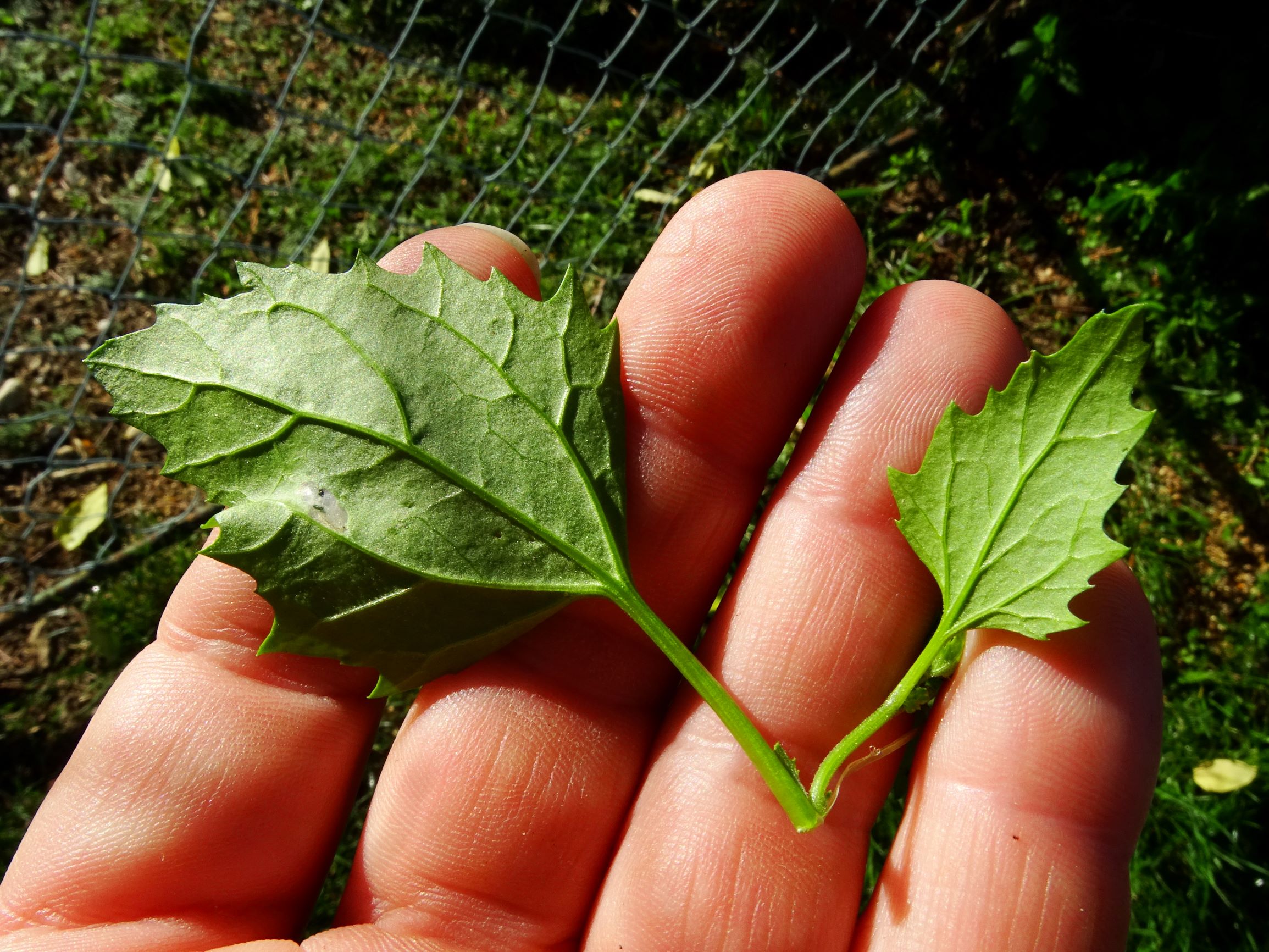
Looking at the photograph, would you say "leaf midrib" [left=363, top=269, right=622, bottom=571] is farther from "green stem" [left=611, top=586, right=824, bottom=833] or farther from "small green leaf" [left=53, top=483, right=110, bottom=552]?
"small green leaf" [left=53, top=483, right=110, bottom=552]

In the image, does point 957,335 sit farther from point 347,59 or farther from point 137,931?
point 347,59

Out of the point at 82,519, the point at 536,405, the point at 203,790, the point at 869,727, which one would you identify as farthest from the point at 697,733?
the point at 82,519

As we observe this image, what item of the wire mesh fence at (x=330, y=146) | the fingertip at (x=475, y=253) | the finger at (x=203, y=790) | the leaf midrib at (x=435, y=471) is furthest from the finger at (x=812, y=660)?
the wire mesh fence at (x=330, y=146)

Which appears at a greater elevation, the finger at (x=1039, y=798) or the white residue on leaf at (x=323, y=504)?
the finger at (x=1039, y=798)

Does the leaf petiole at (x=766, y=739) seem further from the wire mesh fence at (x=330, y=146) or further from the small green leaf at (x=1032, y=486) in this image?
the wire mesh fence at (x=330, y=146)

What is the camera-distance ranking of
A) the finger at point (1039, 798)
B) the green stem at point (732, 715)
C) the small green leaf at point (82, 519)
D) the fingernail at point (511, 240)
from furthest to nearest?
1. the small green leaf at point (82, 519)
2. the fingernail at point (511, 240)
3. the green stem at point (732, 715)
4. the finger at point (1039, 798)

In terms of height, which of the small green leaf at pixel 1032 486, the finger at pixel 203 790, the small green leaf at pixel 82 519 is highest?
the small green leaf at pixel 1032 486

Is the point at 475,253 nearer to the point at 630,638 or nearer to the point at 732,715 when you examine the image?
the point at 630,638

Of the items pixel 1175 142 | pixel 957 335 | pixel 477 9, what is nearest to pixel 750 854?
pixel 957 335
